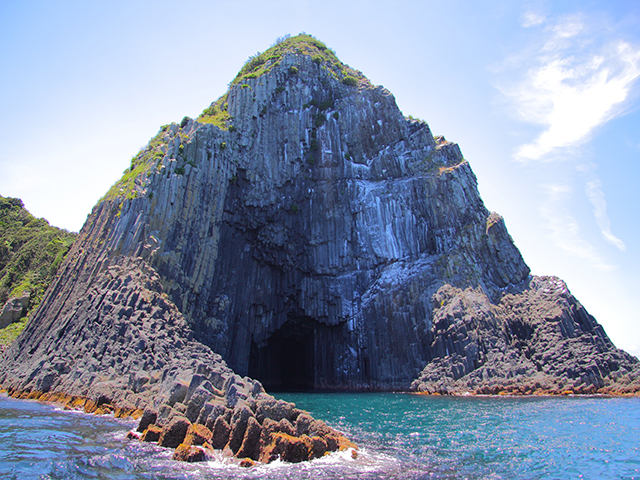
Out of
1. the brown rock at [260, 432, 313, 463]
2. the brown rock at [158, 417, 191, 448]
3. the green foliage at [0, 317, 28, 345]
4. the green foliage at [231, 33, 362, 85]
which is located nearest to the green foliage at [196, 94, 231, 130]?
the green foliage at [231, 33, 362, 85]

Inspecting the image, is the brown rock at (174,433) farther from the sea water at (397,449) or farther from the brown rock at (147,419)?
the brown rock at (147,419)

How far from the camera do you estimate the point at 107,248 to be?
3191 centimetres

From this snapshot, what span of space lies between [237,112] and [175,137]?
361 inches

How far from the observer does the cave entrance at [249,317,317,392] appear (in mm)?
44875

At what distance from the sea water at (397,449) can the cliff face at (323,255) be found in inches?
535

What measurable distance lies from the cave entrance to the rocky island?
23cm

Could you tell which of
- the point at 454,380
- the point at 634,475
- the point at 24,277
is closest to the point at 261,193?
the point at 454,380

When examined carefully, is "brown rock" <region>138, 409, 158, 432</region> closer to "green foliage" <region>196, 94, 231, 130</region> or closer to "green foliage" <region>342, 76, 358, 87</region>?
"green foliage" <region>196, 94, 231, 130</region>

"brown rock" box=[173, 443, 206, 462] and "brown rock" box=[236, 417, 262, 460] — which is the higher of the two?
"brown rock" box=[236, 417, 262, 460]

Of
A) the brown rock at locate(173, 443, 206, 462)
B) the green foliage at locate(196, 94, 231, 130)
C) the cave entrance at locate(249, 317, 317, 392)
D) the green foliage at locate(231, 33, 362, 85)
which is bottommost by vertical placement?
the brown rock at locate(173, 443, 206, 462)

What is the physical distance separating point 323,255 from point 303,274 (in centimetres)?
302

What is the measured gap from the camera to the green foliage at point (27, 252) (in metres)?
44.3

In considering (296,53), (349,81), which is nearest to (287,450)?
(349,81)

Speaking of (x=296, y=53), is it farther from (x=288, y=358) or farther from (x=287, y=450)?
(x=287, y=450)
